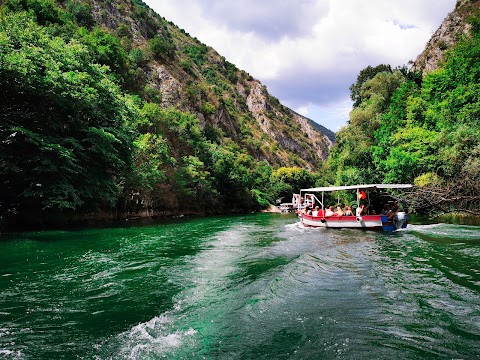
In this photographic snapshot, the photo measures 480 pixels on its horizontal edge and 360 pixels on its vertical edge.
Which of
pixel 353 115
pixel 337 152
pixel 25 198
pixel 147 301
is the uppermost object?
pixel 353 115

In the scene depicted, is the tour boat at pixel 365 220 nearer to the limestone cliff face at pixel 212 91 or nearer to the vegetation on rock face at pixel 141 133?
the vegetation on rock face at pixel 141 133

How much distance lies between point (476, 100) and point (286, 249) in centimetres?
2521

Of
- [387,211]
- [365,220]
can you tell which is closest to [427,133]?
[387,211]

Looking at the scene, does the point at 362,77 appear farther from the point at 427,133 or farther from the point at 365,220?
the point at 365,220

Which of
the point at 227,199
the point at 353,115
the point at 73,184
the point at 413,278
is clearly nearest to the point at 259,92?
the point at 227,199

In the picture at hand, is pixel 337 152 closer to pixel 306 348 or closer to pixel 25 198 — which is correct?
pixel 25 198

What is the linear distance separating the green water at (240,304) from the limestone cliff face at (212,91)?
5128 centimetres

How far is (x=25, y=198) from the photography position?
20000 mm

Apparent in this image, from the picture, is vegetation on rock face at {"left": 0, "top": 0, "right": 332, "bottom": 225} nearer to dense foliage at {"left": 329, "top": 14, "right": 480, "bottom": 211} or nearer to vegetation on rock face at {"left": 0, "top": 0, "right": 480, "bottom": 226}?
vegetation on rock face at {"left": 0, "top": 0, "right": 480, "bottom": 226}

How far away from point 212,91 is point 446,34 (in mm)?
55552

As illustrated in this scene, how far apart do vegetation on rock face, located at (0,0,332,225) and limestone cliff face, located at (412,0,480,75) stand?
35.0m

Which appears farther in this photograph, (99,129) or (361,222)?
(361,222)

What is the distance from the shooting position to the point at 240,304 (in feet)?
24.2

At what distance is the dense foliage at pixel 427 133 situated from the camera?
2381 centimetres
